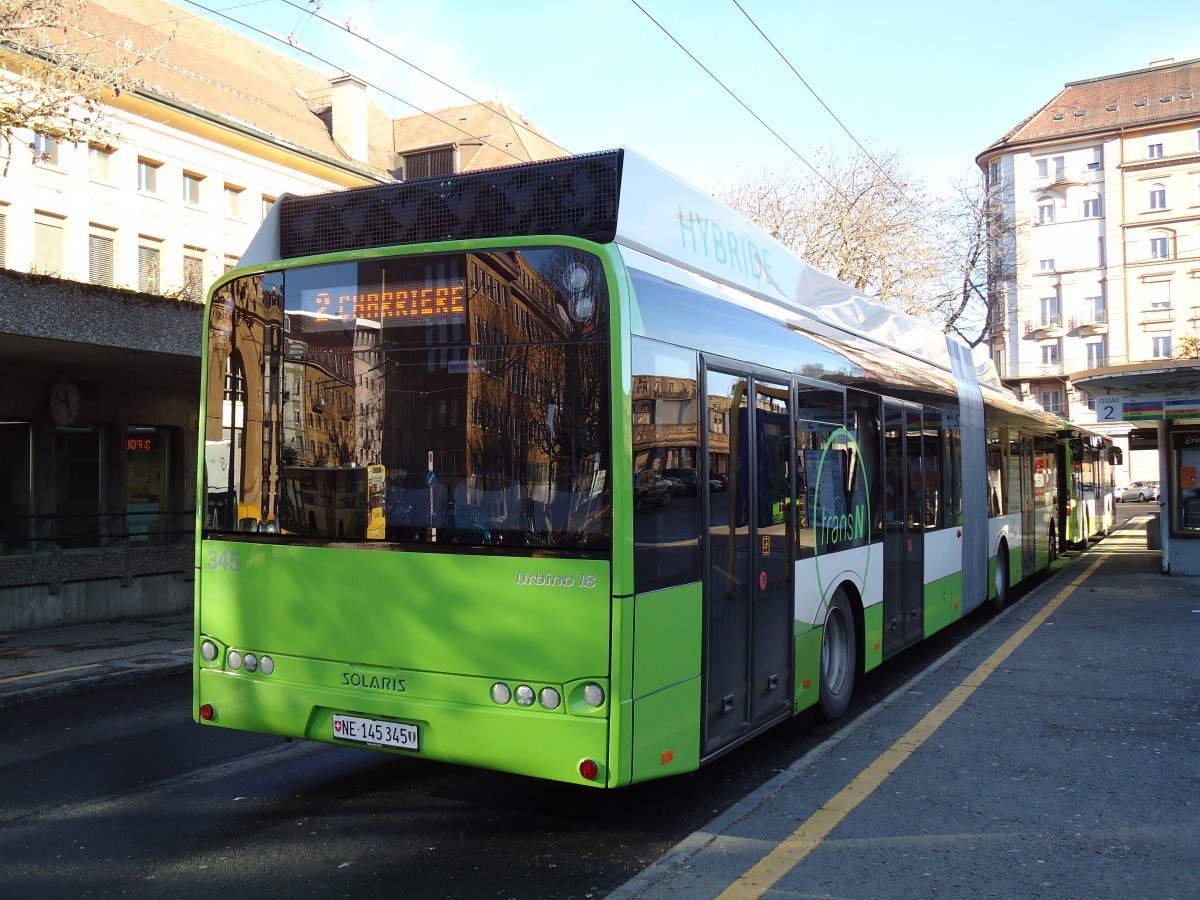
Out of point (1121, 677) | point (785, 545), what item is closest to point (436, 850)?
point (785, 545)

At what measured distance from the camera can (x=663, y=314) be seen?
503 cm

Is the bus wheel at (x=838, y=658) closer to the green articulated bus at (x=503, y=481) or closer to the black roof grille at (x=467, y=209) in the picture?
the green articulated bus at (x=503, y=481)

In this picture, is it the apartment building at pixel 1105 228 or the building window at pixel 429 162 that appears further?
the apartment building at pixel 1105 228

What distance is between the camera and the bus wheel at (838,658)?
23.2 feet

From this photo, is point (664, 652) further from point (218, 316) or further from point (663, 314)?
point (218, 316)

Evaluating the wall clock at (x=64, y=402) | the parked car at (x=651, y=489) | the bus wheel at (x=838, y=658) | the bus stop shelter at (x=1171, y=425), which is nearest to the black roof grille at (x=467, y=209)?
the parked car at (x=651, y=489)

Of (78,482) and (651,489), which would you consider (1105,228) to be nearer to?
(78,482)

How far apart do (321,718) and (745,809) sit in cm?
218

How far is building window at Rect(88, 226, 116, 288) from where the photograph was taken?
32875 mm

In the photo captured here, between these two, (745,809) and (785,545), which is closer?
(745,809)

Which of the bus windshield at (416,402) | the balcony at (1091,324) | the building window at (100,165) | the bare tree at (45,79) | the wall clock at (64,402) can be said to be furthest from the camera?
the balcony at (1091,324)

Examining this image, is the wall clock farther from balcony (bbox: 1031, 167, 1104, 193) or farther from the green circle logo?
balcony (bbox: 1031, 167, 1104, 193)

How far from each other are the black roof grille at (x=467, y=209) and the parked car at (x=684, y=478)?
3.64 feet

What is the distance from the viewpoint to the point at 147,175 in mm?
34344
